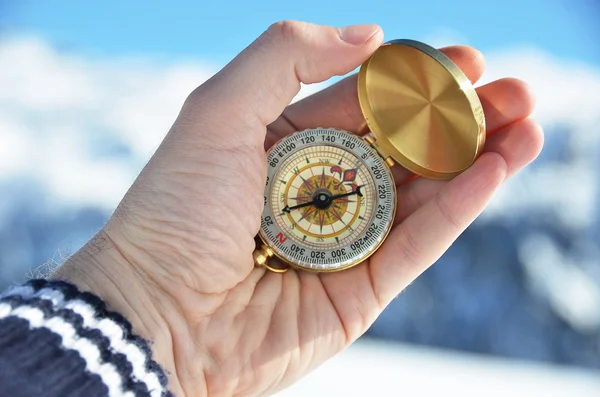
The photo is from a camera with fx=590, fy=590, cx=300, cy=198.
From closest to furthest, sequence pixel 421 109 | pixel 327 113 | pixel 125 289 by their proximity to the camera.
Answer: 1. pixel 125 289
2. pixel 421 109
3. pixel 327 113

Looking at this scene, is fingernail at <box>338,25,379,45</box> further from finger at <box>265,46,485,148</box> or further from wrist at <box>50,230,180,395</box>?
wrist at <box>50,230,180,395</box>

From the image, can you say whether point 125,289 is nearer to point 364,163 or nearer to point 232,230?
point 232,230

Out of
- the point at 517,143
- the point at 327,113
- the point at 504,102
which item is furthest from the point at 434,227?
the point at 327,113

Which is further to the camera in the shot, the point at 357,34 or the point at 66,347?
the point at 357,34

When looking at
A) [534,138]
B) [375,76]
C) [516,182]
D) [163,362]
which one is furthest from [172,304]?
[516,182]

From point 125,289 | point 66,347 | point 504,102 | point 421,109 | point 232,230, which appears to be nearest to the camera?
point 66,347

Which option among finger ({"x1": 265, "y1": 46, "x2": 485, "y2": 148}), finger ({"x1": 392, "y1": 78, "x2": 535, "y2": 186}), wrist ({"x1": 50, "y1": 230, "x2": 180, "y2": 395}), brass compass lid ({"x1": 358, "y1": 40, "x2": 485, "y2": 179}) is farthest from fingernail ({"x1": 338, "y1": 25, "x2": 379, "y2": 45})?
wrist ({"x1": 50, "y1": 230, "x2": 180, "y2": 395})

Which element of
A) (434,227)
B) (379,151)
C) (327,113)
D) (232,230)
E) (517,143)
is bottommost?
(434,227)
